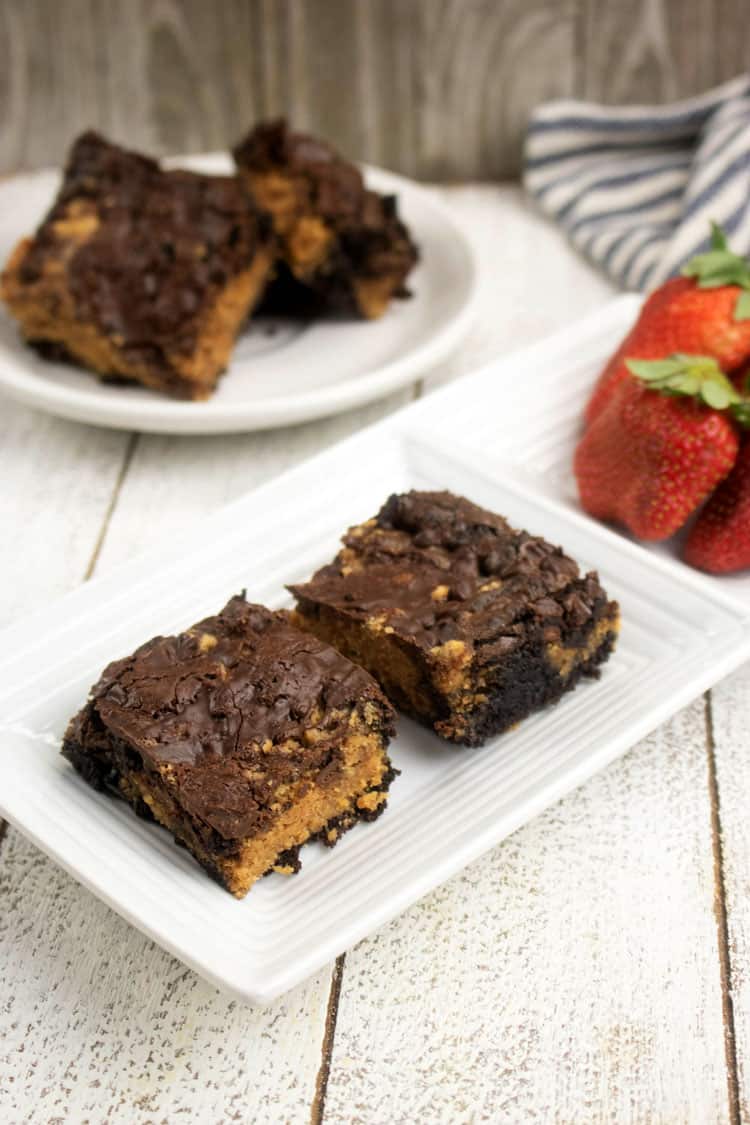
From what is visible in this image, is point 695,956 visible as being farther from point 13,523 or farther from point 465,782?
point 13,523

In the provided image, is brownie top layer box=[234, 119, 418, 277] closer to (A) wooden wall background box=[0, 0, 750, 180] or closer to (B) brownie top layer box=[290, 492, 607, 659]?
(A) wooden wall background box=[0, 0, 750, 180]

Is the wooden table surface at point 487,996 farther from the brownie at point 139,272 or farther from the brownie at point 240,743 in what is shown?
the brownie at point 139,272

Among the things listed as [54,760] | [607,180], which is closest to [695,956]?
[54,760]

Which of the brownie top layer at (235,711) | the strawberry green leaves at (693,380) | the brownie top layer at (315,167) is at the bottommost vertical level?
the brownie top layer at (235,711)

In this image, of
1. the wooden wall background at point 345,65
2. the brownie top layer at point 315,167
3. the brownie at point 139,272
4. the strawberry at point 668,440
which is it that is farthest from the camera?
the wooden wall background at point 345,65

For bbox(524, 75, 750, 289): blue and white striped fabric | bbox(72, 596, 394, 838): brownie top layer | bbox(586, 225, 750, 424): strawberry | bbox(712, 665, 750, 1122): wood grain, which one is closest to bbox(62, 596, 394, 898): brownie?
bbox(72, 596, 394, 838): brownie top layer

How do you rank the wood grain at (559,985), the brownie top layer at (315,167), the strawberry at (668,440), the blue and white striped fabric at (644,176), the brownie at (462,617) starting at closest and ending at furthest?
the wood grain at (559,985) < the brownie at (462,617) < the strawberry at (668,440) < the brownie top layer at (315,167) < the blue and white striped fabric at (644,176)

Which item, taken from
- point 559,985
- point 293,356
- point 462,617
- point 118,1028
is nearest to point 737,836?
point 559,985

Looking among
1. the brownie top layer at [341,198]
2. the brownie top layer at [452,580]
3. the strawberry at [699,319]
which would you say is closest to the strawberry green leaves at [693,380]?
the strawberry at [699,319]

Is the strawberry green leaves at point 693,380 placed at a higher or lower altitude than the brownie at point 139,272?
higher
